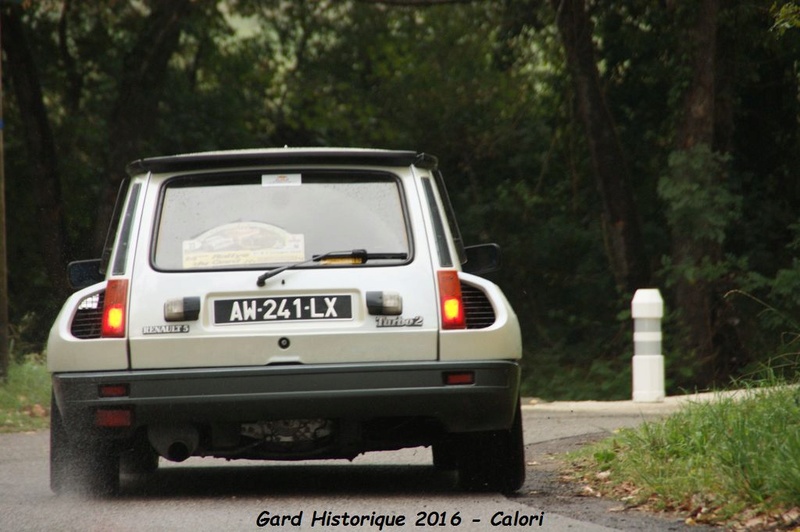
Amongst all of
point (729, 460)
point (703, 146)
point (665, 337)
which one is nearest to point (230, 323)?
point (729, 460)

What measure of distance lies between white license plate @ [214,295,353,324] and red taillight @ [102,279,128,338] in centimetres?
43

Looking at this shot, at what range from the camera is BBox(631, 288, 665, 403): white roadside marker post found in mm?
13703

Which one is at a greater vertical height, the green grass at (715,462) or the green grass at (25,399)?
the green grass at (715,462)

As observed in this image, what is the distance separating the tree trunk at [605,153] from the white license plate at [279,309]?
13914mm

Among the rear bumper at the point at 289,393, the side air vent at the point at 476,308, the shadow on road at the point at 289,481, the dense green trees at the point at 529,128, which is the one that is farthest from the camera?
the dense green trees at the point at 529,128

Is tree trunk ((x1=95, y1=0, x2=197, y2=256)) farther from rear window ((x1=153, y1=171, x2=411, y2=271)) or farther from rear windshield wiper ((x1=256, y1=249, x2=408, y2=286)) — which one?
rear windshield wiper ((x1=256, y1=249, x2=408, y2=286))

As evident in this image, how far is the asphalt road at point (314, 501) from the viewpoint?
6.46 m

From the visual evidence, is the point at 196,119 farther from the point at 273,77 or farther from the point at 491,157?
the point at 491,157

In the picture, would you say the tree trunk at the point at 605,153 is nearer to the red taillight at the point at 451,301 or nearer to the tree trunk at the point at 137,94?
the tree trunk at the point at 137,94

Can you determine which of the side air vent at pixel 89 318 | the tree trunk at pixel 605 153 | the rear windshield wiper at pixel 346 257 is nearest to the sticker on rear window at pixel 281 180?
the rear windshield wiper at pixel 346 257

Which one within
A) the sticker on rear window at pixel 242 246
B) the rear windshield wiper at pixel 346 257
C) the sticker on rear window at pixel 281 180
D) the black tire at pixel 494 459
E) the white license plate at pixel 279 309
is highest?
the sticker on rear window at pixel 281 180

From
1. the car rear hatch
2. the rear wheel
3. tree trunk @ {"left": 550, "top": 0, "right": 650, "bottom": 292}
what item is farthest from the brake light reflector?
tree trunk @ {"left": 550, "top": 0, "right": 650, "bottom": 292}

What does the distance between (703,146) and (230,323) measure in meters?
13.2

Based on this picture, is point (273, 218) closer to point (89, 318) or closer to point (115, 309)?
point (115, 309)
